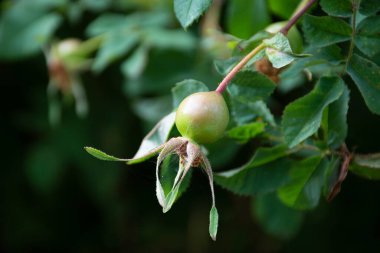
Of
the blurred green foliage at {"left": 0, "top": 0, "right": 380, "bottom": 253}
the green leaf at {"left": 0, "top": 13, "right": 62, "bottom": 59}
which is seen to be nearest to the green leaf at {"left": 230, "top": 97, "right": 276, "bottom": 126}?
the blurred green foliage at {"left": 0, "top": 0, "right": 380, "bottom": 253}

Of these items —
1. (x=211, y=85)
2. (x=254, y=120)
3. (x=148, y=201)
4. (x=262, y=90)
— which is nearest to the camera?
(x=262, y=90)

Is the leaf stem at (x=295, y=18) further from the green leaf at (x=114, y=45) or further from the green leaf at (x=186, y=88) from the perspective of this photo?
the green leaf at (x=114, y=45)

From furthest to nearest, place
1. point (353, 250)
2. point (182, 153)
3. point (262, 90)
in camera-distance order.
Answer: point (353, 250) → point (262, 90) → point (182, 153)

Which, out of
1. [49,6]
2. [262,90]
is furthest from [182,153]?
[49,6]

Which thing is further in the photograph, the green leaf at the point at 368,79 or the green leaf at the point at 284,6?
the green leaf at the point at 284,6

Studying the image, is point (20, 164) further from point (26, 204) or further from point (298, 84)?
point (298, 84)

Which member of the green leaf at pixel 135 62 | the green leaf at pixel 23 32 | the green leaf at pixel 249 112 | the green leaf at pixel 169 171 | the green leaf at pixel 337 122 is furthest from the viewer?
the green leaf at pixel 23 32

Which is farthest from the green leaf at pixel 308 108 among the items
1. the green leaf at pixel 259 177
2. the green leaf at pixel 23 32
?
the green leaf at pixel 23 32

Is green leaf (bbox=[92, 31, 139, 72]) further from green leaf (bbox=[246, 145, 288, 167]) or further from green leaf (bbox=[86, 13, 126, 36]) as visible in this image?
green leaf (bbox=[246, 145, 288, 167])
